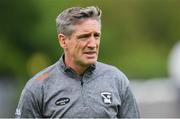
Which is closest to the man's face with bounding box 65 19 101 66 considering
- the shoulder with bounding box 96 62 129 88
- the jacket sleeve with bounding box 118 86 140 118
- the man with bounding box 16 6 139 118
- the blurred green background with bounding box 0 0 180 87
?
the man with bounding box 16 6 139 118

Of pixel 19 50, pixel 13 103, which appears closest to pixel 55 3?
pixel 19 50

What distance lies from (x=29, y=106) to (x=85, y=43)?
2.63 feet

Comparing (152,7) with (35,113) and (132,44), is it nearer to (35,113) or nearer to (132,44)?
(132,44)

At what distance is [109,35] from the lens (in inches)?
1527

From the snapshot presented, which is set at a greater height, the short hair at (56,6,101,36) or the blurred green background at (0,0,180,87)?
the short hair at (56,6,101,36)

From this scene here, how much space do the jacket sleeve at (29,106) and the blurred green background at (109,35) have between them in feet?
71.6

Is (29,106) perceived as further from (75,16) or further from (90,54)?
(75,16)

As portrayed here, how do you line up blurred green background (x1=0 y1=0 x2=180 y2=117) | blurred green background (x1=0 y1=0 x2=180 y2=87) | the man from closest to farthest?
the man → blurred green background (x1=0 y1=0 x2=180 y2=117) → blurred green background (x1=0 y1=0 x2=180 y2=87)

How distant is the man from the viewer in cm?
973

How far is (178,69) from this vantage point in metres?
34.9

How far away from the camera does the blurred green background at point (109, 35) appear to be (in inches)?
1348

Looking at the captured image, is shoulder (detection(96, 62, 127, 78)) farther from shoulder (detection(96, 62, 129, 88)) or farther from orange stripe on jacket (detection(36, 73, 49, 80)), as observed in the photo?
orange stripe on jacket (detection(36, 73, 49, 80))

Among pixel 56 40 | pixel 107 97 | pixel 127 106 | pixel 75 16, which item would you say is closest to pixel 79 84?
pixel 107 97

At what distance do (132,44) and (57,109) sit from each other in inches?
1606
